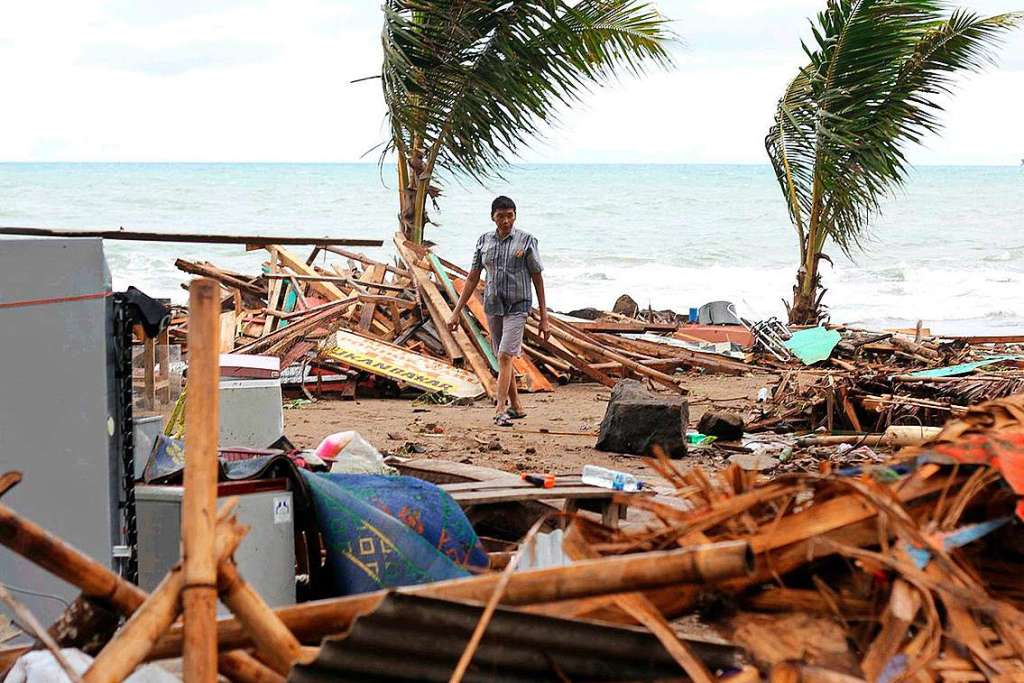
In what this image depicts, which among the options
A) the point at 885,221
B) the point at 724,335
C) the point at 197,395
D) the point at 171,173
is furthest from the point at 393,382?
the point at 171,173

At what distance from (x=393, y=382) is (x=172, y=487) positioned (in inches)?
304

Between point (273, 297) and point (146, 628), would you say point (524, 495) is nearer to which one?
point (146, 628)

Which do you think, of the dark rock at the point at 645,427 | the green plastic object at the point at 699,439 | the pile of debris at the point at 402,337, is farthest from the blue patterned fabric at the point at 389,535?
the pile of debris at the point at 402,337

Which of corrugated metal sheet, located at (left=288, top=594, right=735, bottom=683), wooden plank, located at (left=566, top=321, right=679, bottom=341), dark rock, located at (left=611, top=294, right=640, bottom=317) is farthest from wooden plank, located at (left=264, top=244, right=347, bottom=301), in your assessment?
corrugated metal sheet, located at (left=288, top=594, right=735, bottom=683)

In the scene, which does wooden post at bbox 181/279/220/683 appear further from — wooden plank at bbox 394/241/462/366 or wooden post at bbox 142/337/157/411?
wooden plank at bbox 394/241/462/366

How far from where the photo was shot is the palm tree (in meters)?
15.7

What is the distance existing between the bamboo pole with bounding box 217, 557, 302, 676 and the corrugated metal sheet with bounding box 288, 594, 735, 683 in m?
0.05

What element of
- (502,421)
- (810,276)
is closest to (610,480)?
(502,421)

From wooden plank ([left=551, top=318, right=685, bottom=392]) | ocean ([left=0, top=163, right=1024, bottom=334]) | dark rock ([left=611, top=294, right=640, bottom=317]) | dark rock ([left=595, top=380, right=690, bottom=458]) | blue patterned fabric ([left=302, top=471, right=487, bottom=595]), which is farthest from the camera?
ocean ([left=0, top=163, right=1024, bottom=334])

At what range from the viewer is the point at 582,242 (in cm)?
4491

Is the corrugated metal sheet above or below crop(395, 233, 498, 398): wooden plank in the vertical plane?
below

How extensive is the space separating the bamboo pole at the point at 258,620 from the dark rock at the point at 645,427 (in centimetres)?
704

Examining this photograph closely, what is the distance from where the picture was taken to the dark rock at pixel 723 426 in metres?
9.90

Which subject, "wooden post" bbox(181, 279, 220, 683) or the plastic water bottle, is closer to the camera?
"wooden post" bbox(181, 279, 220, 683)
